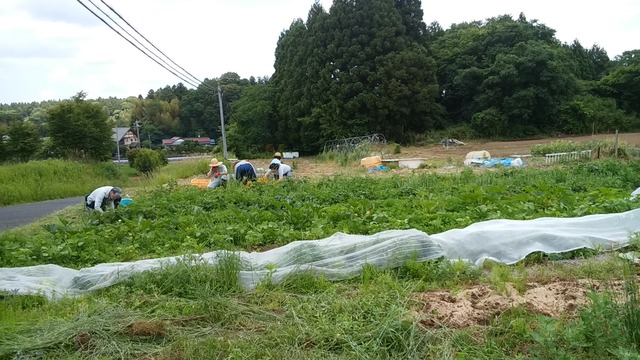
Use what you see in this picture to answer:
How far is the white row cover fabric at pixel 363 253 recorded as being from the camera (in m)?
4.02

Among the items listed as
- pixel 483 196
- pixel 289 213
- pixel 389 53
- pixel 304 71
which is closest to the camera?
pixel 289 213

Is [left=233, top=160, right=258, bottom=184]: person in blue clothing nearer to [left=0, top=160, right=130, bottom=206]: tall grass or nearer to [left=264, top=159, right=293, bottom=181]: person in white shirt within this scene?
[left=264, top=159, right=293, bottom=181]: person in white shirt

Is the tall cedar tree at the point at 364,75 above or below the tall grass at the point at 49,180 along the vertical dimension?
above

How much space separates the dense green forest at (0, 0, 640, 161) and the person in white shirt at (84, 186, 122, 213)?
20.0 m

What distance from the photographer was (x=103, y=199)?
8.83 meters

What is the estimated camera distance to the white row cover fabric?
4020 millimetres

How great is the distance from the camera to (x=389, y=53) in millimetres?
31516

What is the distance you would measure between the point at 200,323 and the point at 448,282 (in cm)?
198

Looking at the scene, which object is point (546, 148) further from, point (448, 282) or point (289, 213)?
point (448, 282)

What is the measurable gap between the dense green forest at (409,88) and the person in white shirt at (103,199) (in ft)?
65.6

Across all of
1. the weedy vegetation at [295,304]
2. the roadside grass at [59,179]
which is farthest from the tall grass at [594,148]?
the roadside grass at [59,179]

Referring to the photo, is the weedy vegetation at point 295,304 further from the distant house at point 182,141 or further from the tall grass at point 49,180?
the distant house at point 182,141

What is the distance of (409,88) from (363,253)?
28.3 meters

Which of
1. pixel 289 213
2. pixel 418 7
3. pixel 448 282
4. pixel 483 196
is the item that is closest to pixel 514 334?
pixel 448 282
